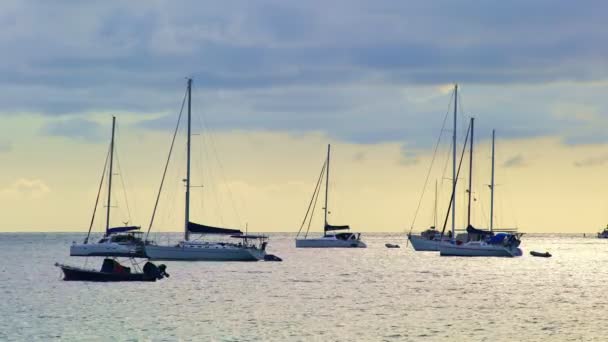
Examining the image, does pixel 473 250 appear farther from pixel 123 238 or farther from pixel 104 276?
pixel 104 276

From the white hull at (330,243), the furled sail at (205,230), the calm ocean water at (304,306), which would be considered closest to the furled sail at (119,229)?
the calm ocean water at (304,306)

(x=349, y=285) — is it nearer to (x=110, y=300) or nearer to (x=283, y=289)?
(x=283, y=289)

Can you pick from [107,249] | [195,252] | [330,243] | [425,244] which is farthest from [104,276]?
[330,243]

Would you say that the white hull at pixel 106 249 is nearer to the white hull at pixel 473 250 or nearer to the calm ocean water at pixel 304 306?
the calm ocean water at pixel 304 306

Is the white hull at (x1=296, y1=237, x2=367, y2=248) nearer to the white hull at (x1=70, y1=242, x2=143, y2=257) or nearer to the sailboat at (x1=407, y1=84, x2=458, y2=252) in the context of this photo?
the sailboat at (x1=407, y1=84, x2=458, y2=252)

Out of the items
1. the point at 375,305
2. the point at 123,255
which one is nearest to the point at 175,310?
the point at 375,305

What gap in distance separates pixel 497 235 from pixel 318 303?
241 feet

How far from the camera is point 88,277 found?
91.6 metres

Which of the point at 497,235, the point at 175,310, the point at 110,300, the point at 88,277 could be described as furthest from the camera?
the point at 497,235

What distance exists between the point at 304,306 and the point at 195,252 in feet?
133

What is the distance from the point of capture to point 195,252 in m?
116

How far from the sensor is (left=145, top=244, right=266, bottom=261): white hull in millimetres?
115875

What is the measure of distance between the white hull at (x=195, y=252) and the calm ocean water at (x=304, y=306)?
135 cm

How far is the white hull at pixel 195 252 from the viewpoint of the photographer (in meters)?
116
